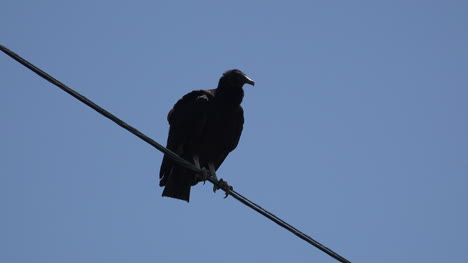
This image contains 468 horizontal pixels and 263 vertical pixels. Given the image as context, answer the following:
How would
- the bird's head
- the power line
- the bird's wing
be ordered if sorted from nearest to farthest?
the power line
the bird's wing
the bird's head

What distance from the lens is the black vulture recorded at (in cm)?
612

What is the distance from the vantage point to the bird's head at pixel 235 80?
21.0 feet

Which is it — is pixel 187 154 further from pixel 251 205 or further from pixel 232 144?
pixel 251 205

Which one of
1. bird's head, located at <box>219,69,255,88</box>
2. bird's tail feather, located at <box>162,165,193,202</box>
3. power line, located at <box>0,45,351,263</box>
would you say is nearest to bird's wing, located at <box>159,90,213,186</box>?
bird's tail feather, located at <box>162,165,193,202</box>

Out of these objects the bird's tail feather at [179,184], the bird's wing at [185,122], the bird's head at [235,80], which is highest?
the bird's head at [235,80]

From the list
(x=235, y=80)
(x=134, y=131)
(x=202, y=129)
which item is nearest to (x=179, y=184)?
(x=202, y=129)

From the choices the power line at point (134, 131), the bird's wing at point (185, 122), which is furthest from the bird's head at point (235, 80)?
the power line at point (134, 131)

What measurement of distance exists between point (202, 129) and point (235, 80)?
612mm

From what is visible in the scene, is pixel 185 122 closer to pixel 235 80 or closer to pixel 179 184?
pixel 179 184

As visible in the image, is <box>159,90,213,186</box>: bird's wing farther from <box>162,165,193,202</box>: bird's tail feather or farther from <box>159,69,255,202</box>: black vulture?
<box>162,165,193,202</box>: bird's tail feather

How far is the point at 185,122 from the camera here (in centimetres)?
610

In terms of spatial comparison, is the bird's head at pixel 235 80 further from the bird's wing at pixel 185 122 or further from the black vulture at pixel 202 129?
the bird's wing at pixel 185 122

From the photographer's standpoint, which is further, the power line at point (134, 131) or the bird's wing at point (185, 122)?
the bird's wing at point (185, 122)

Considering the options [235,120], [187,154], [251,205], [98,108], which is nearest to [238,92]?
[235,120]
